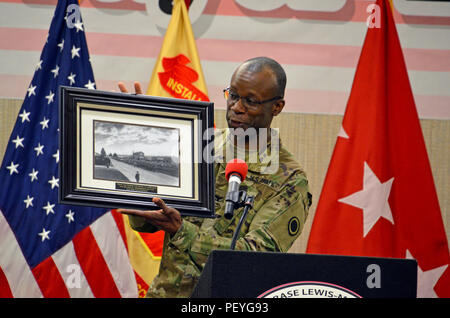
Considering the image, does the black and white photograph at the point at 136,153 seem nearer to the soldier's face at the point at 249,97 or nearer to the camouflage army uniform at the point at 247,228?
the camouflage army uniform at the point at 247,228

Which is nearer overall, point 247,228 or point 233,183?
point 233,183

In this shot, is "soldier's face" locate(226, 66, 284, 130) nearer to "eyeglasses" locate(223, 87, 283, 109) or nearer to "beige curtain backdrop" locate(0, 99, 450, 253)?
"eyeglasses" locate(223, 87, 283, 109)

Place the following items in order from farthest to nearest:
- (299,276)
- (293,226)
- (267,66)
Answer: (267,66)
(293,226)
(299,276)

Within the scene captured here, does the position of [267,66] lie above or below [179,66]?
below

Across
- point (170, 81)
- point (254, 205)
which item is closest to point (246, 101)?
point (254, 205)

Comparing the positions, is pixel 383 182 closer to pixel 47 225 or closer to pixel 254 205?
pixel 254 205

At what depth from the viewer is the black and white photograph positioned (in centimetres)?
198

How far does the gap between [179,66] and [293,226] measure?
1802mm

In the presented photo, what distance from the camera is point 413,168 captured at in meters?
3.70

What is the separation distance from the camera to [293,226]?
2182 mm

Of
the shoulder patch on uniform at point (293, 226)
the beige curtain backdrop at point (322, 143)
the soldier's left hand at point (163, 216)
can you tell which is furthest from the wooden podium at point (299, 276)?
the beige curtain backdrop at point (322, 143)

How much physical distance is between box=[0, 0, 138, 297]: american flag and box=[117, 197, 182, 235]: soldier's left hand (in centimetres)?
171

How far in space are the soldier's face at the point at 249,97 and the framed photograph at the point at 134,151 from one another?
234 millimetres

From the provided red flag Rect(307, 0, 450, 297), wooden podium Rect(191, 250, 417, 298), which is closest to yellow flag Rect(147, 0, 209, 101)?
red flag Rect(307, 0, 450, 297)
